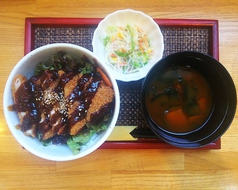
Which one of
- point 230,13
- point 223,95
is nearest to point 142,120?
point 223,95

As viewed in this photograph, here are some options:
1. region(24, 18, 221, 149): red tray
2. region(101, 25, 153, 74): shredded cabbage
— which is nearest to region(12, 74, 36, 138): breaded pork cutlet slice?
region(24, 18, 221, 149): red tray

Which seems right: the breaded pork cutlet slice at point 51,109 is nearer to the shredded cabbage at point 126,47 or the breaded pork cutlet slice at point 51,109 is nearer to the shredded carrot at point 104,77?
the shredded carrot at point 104,77

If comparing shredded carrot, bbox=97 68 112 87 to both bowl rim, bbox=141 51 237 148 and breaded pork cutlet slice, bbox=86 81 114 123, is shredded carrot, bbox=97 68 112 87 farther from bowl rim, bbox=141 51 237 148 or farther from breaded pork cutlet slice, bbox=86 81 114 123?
bowl rim, bbox=141 51 237 148

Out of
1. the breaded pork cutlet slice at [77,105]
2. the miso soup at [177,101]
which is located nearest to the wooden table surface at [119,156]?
the miso soup at [177,101]

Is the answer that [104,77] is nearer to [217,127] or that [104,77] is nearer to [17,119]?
[17,119]

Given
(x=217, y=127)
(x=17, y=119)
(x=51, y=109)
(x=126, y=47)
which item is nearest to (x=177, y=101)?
(x=217, y=127)

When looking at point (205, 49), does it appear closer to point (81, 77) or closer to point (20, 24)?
point (81, 77)
